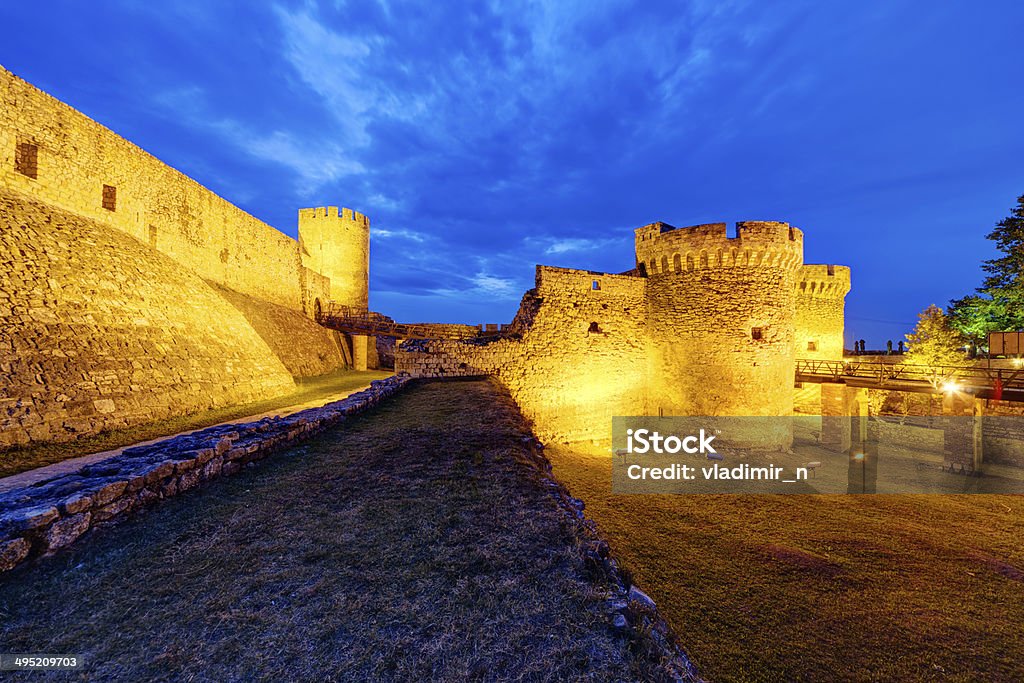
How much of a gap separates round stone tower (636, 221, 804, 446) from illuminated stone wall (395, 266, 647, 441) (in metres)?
1.99

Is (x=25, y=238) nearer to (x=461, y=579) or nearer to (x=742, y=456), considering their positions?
(x=461, y=579)

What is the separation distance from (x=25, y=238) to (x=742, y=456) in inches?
863

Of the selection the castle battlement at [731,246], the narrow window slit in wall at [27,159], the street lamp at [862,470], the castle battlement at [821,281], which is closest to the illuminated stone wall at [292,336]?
the narrow window slit in wall at [27,159]

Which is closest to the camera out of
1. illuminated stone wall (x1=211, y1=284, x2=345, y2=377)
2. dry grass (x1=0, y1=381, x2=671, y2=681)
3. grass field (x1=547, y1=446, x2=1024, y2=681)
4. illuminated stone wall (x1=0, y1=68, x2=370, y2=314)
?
dry grass (x1=0, y1=381, x2=671, y2=681)

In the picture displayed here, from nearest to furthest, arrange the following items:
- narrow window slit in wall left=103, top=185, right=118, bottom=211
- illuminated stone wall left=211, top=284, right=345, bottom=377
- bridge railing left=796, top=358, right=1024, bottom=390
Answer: narrow window slit in wall left=103, top=185, right=118, bottom=211
bridge railing left=796, top=358, right=1024, bottom=390
illuminated stone wall left=211, top=284, right=345, bottom=377

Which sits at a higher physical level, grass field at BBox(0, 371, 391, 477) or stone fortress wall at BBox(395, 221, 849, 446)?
stone fortress wall at BBox(395, 221, 849, 446)

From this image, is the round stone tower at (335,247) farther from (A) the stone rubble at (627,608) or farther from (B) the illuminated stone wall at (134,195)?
(A) the stone rubble at (627,608)

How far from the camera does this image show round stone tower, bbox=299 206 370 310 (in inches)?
1161

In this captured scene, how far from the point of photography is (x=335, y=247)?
2959 centimetres

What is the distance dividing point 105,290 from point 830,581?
1784 centimetres

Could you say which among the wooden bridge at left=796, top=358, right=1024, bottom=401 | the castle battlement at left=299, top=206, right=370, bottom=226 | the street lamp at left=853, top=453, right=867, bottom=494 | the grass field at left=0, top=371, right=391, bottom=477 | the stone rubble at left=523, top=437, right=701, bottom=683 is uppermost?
the castle battlement at left=299, top=206, right=370, bottom=226

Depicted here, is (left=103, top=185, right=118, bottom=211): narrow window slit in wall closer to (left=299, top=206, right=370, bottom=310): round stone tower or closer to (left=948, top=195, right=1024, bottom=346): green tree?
(left=299, top=206, right=370, bottom=310): round stone tower

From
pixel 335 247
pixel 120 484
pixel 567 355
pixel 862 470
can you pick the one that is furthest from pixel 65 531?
pixel 335 247

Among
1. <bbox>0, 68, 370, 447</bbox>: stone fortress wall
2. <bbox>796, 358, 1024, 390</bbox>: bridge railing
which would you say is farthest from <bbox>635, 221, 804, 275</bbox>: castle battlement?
<bbox>0, 68, 370, 447</bbox>: stone fortress wall
